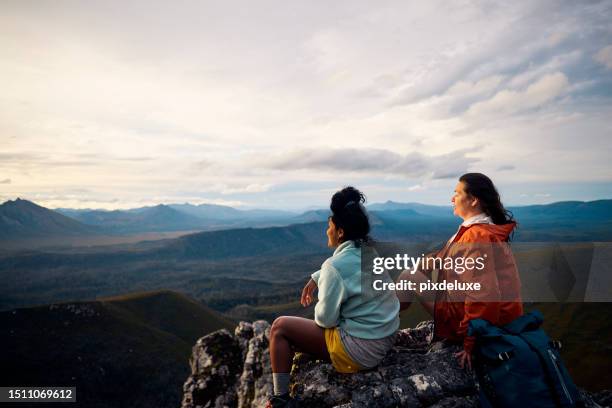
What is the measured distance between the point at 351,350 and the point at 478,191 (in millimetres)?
3465

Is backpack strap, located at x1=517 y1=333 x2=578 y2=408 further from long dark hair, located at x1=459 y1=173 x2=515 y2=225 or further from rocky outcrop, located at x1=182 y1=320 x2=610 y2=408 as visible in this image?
long dark hair, located at x1=459 y1=173 x2=515 y2=225

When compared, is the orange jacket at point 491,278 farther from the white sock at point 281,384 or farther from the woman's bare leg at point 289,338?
the white sock at point 281,384

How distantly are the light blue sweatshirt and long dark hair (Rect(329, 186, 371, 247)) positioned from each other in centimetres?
19

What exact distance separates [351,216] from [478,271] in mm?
2115

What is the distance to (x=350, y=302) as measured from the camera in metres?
5.91

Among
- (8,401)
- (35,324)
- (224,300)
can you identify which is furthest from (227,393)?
(224,300)

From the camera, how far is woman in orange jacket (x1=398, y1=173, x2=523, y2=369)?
219 inches

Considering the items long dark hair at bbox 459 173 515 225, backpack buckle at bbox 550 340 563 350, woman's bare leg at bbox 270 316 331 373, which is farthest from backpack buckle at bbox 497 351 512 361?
woman's bare leg at bbox 270 316 331 373

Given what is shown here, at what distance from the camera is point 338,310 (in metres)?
5.80

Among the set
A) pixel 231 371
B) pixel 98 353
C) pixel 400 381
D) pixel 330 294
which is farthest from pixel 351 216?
pixel 98 353

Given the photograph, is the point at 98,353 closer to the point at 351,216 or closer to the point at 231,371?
the point at 231,371

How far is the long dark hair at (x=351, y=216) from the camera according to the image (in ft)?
19.6

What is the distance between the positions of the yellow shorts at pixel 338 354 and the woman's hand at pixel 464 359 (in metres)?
1.67

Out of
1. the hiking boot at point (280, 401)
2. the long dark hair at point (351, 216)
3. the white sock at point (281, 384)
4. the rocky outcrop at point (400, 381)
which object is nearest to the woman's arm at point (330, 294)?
the long dark hair at point (351, 216)
